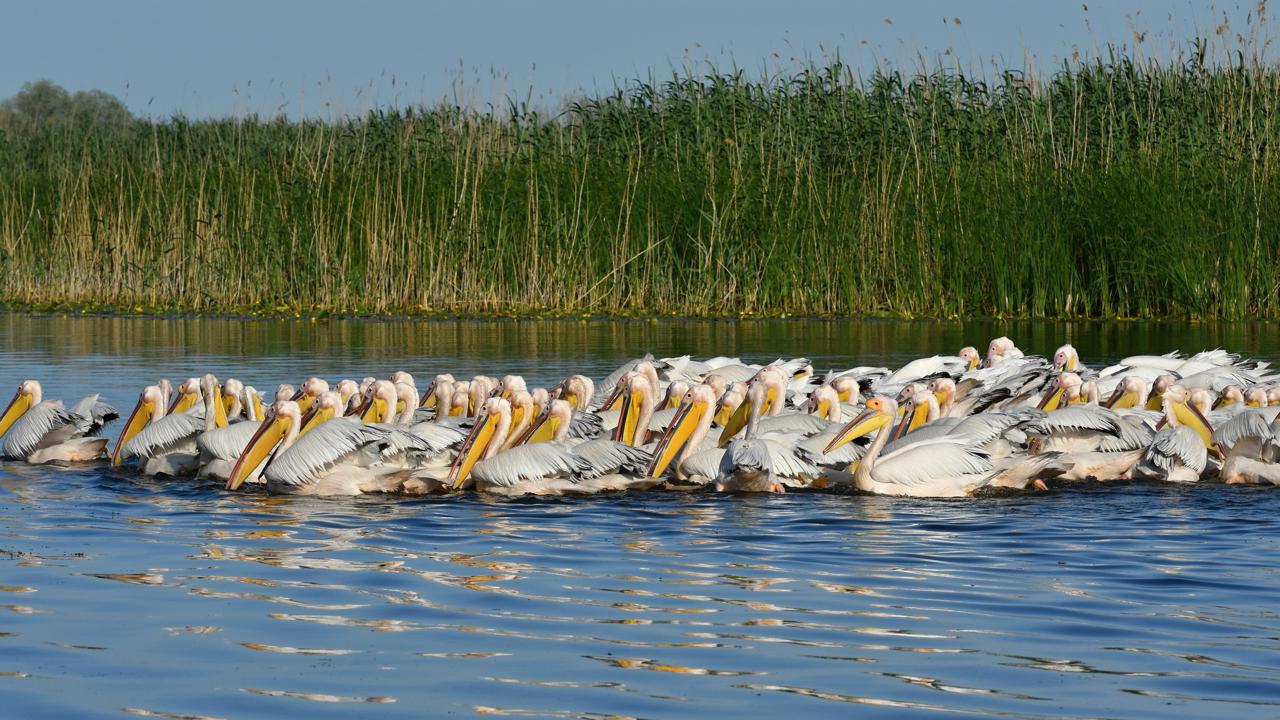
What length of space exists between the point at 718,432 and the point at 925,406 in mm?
1014

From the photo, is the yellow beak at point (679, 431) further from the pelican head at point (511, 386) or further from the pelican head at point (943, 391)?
the pelican head at point (943, 391)

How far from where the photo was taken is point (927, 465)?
773cm

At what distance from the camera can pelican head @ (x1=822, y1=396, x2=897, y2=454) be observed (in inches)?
330

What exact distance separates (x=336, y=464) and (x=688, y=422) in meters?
1.61

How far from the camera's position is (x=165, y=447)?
8797 millimetres

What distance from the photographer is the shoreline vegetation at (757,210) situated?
17.2 meters

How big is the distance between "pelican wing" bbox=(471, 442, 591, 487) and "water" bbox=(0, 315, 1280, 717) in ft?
0.53

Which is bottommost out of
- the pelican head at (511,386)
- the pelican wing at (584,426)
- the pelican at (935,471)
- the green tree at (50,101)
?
the pelican at (935,471)

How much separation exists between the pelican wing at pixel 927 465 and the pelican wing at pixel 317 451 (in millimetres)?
2147

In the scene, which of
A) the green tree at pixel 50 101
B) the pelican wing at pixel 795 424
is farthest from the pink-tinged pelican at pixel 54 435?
the green tree at pixel 50 101

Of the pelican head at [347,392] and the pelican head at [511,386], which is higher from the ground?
the pelican head at [511,386]

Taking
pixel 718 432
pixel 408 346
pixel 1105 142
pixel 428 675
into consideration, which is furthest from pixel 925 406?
pixel 1105 142

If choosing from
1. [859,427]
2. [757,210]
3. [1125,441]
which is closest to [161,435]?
[859,427]

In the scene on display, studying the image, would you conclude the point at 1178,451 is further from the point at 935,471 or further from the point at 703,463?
the point at 703,463
